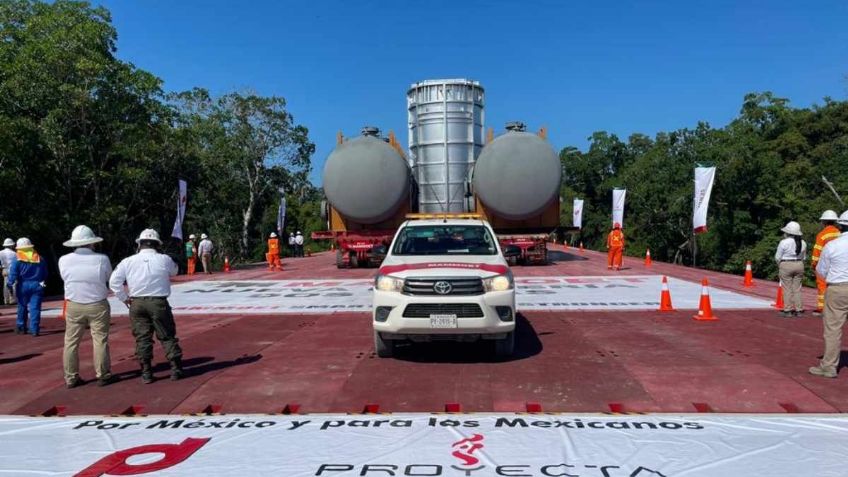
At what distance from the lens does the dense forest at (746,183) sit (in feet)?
123

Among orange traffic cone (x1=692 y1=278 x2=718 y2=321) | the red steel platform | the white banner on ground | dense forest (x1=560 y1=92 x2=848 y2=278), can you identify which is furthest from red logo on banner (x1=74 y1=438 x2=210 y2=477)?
dense forest (x1=560 y1=92 x2=848 y2=278)

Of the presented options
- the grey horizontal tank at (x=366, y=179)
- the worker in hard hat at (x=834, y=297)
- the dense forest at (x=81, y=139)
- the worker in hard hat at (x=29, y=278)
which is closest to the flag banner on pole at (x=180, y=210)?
the dense forest at (x=81, y=139)

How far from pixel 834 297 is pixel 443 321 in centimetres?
428

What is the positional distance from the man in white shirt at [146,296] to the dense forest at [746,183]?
1341 inches

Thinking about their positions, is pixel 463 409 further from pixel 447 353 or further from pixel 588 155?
pixel 588 155

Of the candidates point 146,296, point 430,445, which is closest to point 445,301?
point 430,445

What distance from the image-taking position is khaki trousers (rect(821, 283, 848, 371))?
6785mm

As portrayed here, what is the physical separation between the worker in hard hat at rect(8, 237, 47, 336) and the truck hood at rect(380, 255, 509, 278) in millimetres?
6560

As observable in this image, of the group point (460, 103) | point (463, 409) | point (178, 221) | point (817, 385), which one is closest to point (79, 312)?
point (463, 409)

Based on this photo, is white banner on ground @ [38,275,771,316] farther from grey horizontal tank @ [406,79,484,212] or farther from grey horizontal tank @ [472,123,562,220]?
grey horizontal tank @ [406,79,484,212]

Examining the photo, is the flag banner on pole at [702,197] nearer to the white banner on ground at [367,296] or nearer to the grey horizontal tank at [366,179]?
the white banner on ground at [367,296]

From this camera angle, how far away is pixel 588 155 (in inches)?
2972

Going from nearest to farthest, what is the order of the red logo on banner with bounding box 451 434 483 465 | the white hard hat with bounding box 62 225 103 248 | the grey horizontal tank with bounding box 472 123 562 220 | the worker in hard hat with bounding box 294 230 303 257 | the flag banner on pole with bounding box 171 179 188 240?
the red logo on banner with bounding box 451 434 483 465 < the white hard hat with bounding box 62 225 103 248 < the grey horizontal tank with bounding box 472 123 562 220 < the flag banner on pole with bounding box 171 179 188 240 < the worker in hard hat with bounding box 294 230 303 257

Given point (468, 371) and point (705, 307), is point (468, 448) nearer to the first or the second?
point (468, 371)
